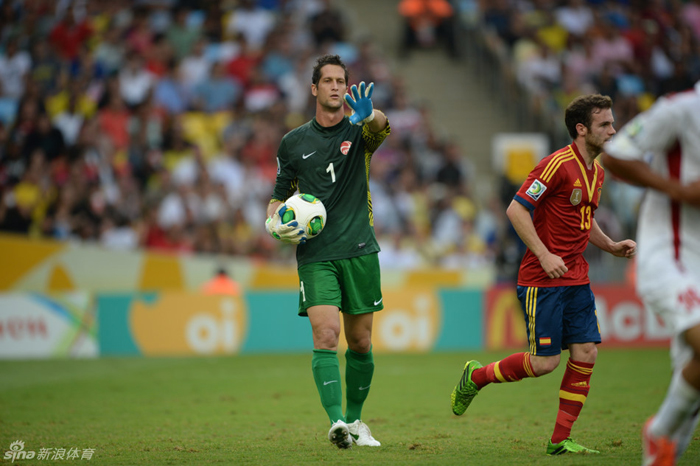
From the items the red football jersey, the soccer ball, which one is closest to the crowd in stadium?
the soccer ball

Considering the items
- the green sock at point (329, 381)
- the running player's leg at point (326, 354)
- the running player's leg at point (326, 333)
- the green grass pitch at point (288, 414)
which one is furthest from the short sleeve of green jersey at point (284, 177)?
the green grass pitch at point (288, 414)

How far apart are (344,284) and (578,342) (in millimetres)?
1778

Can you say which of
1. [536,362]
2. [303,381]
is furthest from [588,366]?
[303,381]

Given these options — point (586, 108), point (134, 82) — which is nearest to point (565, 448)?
point (586, 108)

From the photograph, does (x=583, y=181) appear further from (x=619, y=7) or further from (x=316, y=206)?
(x=619, y=7)

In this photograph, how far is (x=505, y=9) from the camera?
21.9 m

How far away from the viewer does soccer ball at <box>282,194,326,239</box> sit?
616 cm

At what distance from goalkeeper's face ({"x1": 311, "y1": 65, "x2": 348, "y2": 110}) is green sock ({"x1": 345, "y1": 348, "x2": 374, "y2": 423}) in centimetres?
198

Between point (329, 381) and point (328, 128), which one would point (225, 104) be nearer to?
point (328, 128)

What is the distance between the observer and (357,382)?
6594 millimetres

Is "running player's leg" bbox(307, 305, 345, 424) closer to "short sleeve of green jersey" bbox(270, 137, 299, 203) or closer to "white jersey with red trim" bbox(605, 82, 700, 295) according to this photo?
"short sleeve of green jersey" bbox(270, 137, 299, 203)

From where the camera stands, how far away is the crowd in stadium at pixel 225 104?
17.3 m

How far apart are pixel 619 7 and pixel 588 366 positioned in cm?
1938

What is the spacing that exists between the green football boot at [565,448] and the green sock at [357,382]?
4.95 feet
